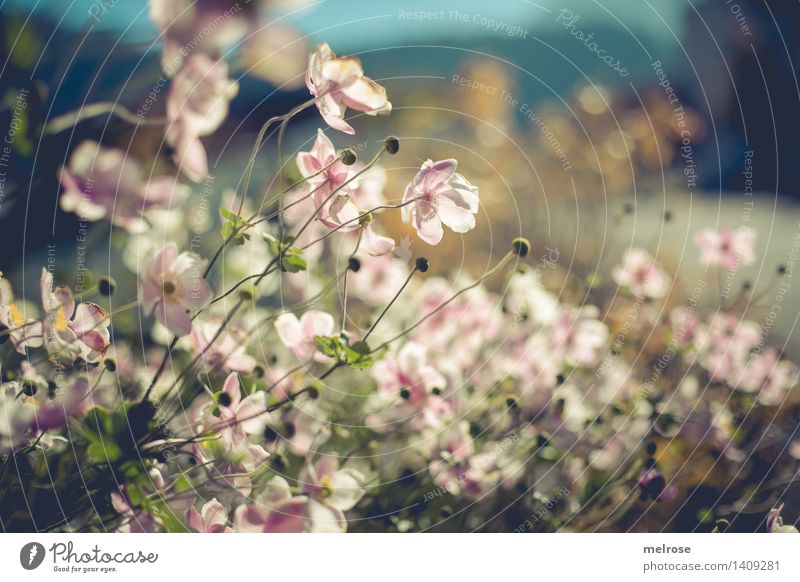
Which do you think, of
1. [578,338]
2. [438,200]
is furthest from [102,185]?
[578,338]

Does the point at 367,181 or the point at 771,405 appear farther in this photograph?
the point at 771,405

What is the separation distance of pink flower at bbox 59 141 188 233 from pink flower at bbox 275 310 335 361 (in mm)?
132

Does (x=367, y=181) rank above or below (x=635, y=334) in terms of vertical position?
above

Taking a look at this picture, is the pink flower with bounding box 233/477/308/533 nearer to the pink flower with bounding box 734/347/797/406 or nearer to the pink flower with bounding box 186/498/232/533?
the pink flower with bounding box 186/498/232/533

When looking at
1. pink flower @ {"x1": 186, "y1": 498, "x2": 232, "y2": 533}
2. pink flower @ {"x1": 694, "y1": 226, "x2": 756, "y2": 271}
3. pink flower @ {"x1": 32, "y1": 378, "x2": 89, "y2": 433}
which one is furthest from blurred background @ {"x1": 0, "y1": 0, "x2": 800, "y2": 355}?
pink flower @ {"x1": 186, "y1": 498, "x2": 232, "y2": 533}

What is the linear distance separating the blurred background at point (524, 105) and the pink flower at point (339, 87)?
13 centimetres

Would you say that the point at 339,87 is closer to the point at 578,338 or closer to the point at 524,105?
the point at 578,338

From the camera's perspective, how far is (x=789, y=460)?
755 mm

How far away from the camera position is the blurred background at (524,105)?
0.61 m
